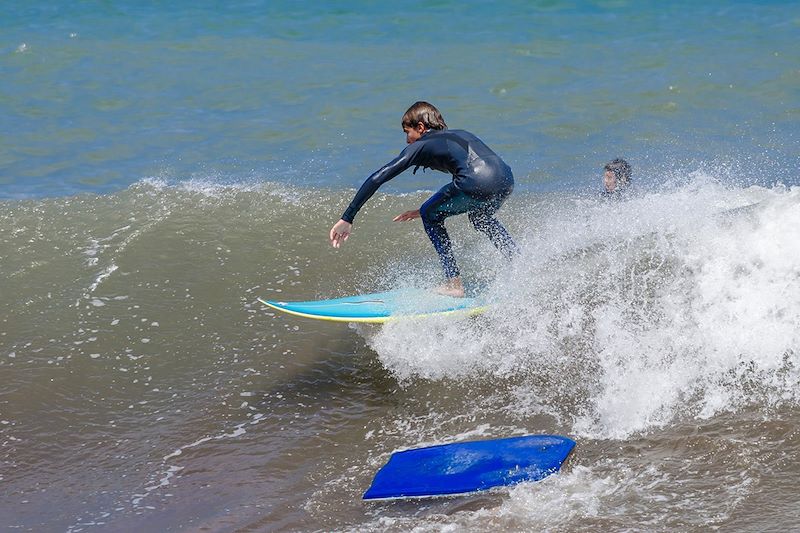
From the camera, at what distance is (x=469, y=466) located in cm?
518

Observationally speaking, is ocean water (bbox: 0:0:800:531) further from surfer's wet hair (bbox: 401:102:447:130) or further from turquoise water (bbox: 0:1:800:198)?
surfer's wet hair (bbox: 401:102:447:130)

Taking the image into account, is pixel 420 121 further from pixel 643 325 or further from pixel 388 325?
pixel 643 325

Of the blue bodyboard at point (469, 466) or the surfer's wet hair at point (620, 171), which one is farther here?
the surfer's wet hair at point (620, 171)

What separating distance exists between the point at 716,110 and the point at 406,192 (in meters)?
4.95

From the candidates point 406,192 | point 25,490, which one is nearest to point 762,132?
point 406,192

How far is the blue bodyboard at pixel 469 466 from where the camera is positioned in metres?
5.03

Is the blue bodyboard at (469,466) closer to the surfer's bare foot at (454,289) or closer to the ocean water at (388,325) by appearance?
the ocean water at (388,325)

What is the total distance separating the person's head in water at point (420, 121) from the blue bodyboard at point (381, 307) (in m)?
1.12

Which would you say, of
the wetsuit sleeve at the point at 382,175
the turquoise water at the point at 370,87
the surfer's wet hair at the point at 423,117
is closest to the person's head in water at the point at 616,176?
the turquoise water at the point at 370,87

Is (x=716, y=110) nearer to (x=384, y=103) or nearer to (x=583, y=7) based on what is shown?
(x=384, y=103)

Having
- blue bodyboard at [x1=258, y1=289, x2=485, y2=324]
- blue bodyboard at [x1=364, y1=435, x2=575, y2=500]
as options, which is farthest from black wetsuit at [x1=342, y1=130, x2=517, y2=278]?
blue bodyboard at [x1=364, y1=435, x2=575, y2=500]

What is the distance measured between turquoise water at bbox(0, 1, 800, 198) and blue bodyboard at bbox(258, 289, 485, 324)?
396 cm

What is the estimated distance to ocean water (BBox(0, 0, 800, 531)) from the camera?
526 cm

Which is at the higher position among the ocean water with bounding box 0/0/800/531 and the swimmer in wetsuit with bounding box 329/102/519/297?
the swimmer in wetsuit with bounding box 329/102/519/297
